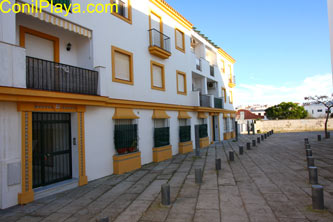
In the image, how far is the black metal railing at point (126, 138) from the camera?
959cm

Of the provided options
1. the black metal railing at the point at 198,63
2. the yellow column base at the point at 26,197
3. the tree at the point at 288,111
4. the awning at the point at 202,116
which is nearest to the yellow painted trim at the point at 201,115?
the awning at the point at 202,116

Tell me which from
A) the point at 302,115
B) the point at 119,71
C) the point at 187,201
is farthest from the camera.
Result: the point at 302,115

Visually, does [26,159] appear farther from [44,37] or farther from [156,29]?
[156,29]

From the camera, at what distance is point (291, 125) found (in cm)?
3606

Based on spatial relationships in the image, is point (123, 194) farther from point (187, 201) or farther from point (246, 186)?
point (246, 186)

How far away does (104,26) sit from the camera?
9.52 m

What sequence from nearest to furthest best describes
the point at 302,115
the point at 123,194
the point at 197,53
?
the point at 123,194 < the point at 197,53 < the point at 302,115

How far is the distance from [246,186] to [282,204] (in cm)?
159

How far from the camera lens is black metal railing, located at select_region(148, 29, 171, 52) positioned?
12470 millimetres

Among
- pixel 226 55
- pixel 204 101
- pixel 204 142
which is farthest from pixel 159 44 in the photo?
pixel 226 55

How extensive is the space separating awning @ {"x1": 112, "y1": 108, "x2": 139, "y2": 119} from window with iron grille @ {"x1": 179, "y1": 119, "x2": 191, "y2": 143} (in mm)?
4992

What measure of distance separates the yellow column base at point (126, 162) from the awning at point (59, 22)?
206 inches

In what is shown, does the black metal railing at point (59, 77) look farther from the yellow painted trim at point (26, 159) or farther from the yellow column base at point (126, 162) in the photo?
the yellow column base at point (126, 162)

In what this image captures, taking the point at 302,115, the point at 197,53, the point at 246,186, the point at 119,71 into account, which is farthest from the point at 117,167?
the point at 302,115
